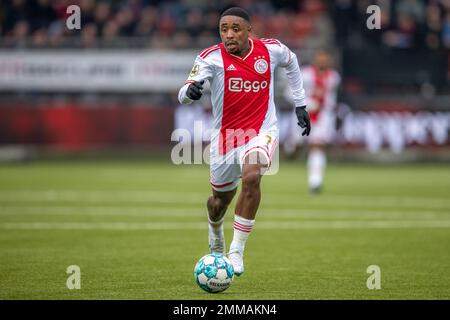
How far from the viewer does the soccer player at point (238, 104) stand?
10.0 metres

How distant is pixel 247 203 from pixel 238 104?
41.0 inches

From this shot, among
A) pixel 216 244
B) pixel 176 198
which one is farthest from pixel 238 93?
pixel 176 198

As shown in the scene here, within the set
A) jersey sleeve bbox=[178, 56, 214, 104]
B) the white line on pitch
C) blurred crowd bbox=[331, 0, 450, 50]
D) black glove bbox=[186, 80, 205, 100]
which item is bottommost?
the white line on pitch

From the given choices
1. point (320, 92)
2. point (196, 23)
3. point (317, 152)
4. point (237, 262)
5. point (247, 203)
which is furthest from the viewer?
point (196, 23)

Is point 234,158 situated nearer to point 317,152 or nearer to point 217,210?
point 217,210

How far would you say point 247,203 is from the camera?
985 cm

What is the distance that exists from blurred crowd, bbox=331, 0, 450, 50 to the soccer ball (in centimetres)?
1915

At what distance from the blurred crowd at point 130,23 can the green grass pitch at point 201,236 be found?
191 inches

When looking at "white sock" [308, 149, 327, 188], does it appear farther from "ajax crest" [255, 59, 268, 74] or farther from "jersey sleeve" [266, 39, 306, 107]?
"ajax crest" [255, 59, 268, 74]

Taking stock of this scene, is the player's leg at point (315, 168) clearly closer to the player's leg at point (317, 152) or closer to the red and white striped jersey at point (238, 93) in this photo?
the player's leg at point (317, 152)

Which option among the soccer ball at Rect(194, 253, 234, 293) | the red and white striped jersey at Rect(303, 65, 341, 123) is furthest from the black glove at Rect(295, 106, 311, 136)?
the red and white striped jersey at Rect(303, 65, 341, 123)

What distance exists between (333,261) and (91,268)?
265cm

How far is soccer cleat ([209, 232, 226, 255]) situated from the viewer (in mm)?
10648
